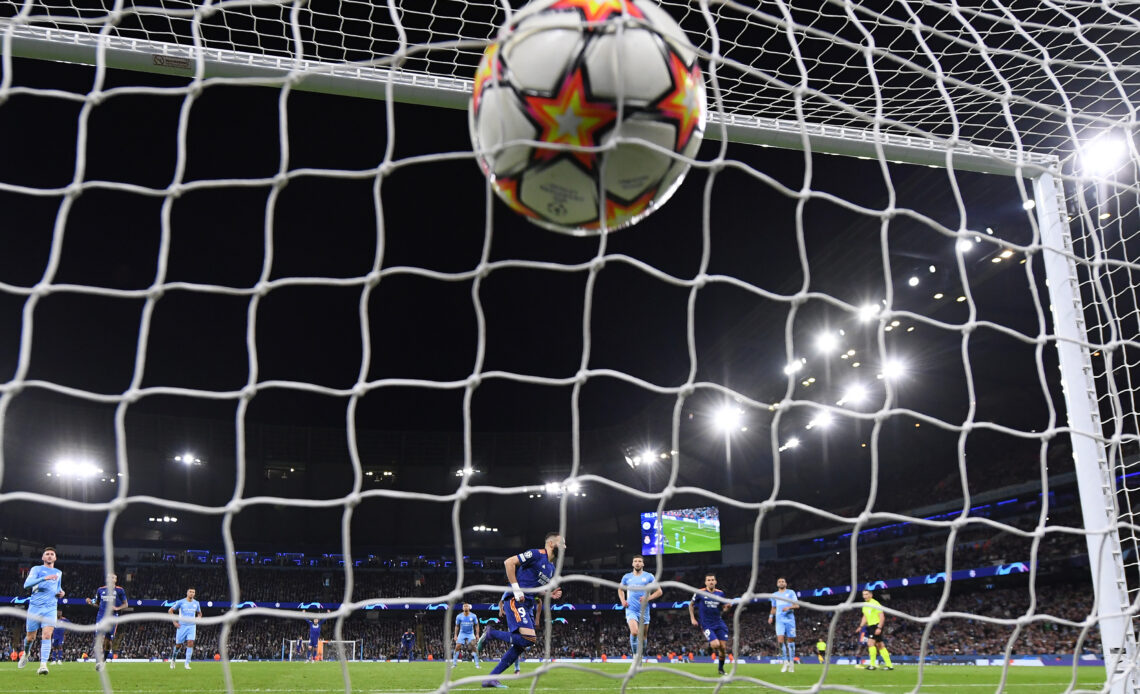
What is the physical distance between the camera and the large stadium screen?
1250 inches

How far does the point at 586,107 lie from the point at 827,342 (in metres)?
25.4

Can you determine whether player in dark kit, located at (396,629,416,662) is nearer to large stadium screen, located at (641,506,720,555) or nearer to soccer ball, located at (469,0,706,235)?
large stadium screen, located at (641,506,720,555)

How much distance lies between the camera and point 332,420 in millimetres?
32906

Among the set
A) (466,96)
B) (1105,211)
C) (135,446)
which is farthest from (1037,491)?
(135,446)

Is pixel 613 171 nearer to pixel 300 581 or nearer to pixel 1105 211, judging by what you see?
pixel 1105 211

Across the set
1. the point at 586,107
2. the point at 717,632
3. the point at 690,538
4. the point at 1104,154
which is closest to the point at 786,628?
the point at 717,632

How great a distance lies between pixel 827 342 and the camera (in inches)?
1022

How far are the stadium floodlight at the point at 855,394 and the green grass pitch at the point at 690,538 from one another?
785 centimetres

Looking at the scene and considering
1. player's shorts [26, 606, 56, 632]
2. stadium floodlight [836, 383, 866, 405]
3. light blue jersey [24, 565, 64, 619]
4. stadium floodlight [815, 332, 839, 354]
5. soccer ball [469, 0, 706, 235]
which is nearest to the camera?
player's shorts [26, 606, 56, 632]

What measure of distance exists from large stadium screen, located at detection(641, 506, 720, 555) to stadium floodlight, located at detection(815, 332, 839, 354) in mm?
9222

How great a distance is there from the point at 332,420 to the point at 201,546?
881 cm

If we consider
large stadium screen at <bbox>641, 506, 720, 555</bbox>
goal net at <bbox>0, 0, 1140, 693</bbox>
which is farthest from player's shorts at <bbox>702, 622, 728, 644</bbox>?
large stadium screen at <bbox>641, 506, 720, 555</bbox>

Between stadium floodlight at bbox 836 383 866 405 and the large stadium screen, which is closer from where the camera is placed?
stadium floodlight at bbox 836 383 866 405

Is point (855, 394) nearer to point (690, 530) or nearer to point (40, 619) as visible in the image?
point (690, 530)
